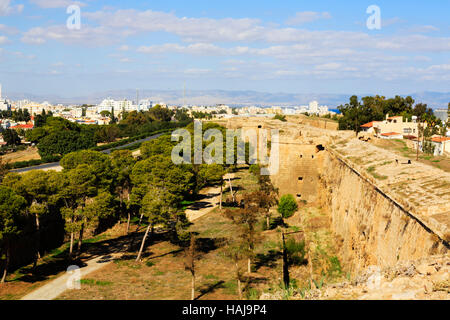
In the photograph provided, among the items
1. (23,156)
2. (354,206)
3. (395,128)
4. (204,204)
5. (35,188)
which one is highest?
(395,128)

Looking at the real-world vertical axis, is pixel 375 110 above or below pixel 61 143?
above

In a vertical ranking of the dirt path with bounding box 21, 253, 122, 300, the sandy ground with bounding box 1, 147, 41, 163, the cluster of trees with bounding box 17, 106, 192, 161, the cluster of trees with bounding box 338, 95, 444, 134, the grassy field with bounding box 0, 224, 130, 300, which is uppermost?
the cluster of trees with bounding box 338, 95, 444, 134

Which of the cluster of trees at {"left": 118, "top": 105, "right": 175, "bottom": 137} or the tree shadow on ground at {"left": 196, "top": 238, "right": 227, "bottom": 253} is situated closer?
the tree shadow on ground at {"left": 196, "top": 238, "right": 227, "bottom": 253}

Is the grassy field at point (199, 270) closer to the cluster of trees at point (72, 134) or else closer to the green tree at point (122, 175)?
the green tree at point (122, 175)

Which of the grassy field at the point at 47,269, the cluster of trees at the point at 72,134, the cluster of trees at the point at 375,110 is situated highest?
the cluster of trees at the point at 375,110

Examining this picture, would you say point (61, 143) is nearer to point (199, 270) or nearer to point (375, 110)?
point (199, 270)

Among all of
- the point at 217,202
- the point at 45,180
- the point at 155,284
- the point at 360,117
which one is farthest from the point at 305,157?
the point at 360,117

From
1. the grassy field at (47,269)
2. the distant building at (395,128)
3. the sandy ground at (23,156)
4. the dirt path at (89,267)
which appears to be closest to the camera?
the dirt path at (89,267)

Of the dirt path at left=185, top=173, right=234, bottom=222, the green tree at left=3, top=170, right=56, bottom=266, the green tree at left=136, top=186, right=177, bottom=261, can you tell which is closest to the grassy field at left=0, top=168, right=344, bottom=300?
the green tree at left=136, top=186, right=177, bottom=261

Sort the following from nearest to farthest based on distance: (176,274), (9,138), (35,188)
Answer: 1. (176,274)
2. (35,188)
3. (9,138)

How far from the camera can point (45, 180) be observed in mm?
17766

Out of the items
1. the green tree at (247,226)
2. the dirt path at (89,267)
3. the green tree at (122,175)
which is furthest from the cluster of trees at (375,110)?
the green tree at (247,226)

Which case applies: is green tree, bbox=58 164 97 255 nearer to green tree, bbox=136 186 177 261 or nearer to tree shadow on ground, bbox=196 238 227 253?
green tree, bbox=136 186 177 261

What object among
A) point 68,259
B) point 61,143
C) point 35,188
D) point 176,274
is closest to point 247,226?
point 176,274
